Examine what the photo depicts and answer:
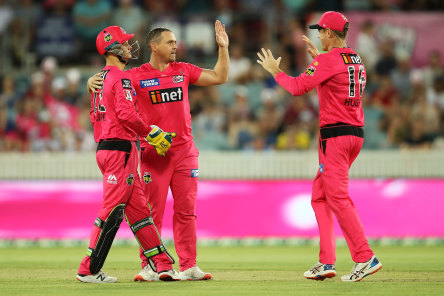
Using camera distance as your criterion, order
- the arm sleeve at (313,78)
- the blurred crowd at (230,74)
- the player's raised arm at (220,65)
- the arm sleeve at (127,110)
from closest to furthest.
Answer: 1. the arm sleeve at (127,110)
2. the arm sleeve at (313,78)
3. the player's raised arm at (220,65)
4. the blurred crowd at (230,74)

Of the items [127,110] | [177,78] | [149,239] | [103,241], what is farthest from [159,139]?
[103,241]

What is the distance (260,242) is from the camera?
13406 millimetres

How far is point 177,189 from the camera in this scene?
8.85 metres

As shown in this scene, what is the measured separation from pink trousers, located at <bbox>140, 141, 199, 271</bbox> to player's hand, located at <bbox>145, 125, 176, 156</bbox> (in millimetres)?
512

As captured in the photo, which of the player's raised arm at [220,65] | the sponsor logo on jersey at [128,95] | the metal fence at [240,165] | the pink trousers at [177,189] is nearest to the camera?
the sponsor logo on jersey at [128,95]

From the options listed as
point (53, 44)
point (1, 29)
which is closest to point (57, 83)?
point (53, 44)

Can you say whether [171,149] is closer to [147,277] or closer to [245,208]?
[147,277]

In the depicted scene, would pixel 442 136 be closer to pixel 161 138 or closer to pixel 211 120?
pixel 211 120

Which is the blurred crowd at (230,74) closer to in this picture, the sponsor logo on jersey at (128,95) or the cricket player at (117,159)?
the cricket player at (117,159)

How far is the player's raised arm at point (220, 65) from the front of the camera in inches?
351

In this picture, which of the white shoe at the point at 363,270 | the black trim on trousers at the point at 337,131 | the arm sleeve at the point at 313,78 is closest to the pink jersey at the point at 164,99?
the arm sleeve at the point at 313,78

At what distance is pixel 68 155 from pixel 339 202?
667cm

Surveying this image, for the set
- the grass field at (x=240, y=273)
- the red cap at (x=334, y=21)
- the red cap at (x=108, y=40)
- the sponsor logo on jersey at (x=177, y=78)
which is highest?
the red cap at (x=334, y=21)

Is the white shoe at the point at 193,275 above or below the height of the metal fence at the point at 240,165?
below
